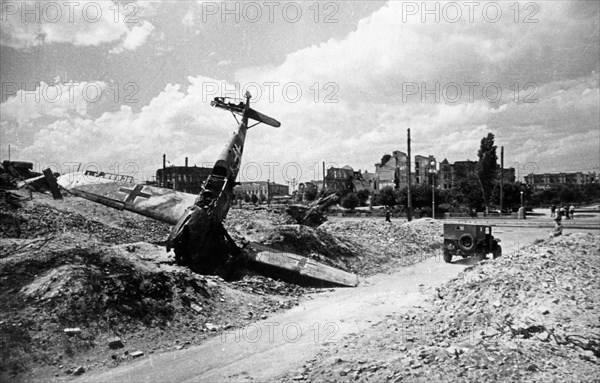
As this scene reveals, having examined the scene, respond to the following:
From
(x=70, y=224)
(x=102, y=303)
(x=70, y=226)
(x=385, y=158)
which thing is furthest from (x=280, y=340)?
(x=385, y=158)

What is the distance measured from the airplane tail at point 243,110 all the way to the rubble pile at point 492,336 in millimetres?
11753

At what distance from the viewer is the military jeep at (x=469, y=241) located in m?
15.1

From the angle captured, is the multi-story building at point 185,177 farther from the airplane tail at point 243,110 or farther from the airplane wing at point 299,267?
the airplane wing at point 299,267

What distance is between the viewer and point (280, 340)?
752 centimetres

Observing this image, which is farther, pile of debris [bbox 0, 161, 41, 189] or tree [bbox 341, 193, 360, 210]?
tree [bbox 341, 193, 360, 210]

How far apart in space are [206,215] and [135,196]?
4.78 metres

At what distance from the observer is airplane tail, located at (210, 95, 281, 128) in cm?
1712

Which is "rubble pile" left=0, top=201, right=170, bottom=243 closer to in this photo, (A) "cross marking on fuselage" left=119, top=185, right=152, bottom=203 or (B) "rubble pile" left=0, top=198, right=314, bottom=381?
(B) "rubble pile" left=0, top=198, right=314, bottom=381

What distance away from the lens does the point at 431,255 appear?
744 inches

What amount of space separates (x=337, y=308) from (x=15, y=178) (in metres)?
16.3

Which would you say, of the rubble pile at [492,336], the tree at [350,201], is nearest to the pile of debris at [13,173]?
the rubble pile at [492,336]

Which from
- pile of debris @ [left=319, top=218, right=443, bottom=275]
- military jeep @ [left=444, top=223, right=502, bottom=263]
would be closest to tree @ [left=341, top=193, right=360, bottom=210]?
pile of debris @ [left=319, top=218, right=443, bottom=275]
